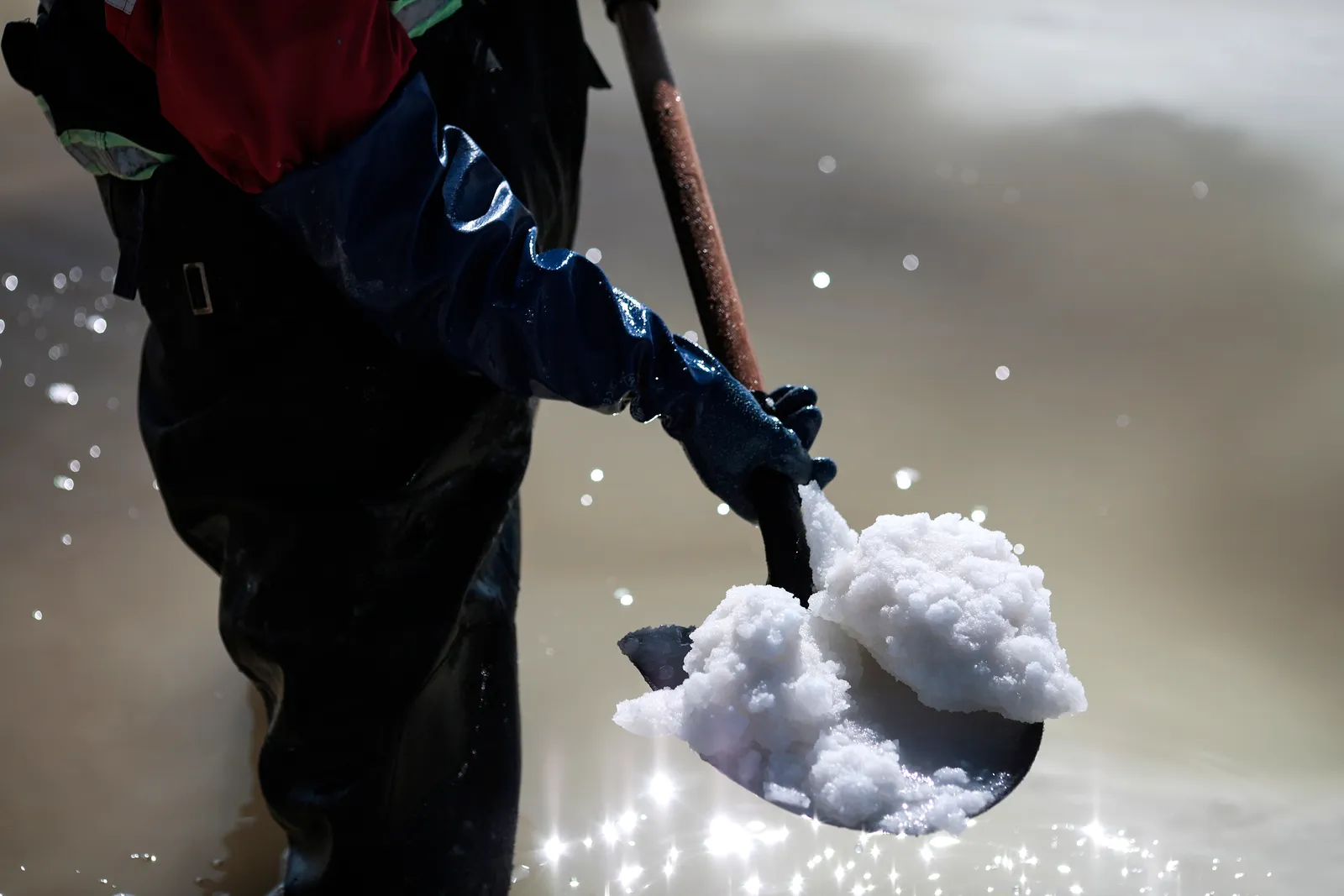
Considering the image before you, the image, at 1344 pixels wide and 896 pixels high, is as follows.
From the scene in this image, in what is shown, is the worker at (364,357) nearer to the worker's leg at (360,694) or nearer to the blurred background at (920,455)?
the worker's leg at (360,694)

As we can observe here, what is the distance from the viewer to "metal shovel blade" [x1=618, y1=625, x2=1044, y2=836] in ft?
1.94

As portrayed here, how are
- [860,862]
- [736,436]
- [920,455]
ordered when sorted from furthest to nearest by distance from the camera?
1. [920,455]
2. [860,862]
3. [736,436]

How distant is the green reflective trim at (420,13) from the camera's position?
651 millimetres

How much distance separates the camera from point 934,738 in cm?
62

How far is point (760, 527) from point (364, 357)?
243mm

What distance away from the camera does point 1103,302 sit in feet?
5.15

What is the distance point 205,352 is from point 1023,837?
74cm

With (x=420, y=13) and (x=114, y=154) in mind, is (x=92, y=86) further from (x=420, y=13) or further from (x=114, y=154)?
(x=420, y=13)

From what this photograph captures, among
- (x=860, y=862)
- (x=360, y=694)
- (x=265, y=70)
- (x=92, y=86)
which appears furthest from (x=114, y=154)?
(x=860, y=862)

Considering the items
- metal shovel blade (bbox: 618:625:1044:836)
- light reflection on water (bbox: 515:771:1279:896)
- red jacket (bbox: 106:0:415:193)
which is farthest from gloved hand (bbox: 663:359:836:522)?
light reflection on water (bbox: 515:771:1279:896)

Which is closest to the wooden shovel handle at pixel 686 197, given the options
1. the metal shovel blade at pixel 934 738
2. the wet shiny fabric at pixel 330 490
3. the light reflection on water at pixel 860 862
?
the wet shiny fabric at pixel 330 490

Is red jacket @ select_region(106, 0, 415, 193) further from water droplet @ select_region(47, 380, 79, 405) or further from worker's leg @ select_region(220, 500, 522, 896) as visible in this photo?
water droplet @ select_region(47, 380, 79, 405)

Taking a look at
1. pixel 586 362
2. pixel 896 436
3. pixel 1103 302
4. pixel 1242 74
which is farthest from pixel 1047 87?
pixel 586 362

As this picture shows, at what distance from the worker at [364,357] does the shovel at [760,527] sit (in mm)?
40
